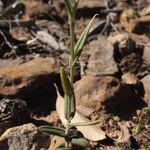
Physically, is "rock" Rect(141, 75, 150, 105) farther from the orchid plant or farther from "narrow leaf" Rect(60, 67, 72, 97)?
"narrow leaf" Rect(60, 67, 72, 97)

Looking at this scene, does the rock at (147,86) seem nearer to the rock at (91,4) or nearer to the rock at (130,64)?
the rock at (130,64)

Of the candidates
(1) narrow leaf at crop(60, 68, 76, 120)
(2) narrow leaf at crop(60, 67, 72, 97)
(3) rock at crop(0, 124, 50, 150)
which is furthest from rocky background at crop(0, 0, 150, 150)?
(2) narrow leaf at crop(60, 67, 72, 97)

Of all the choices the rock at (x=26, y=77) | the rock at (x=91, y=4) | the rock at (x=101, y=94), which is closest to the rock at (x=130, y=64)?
the rock at (x=101, y=94)

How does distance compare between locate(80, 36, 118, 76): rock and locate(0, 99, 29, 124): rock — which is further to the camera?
locate(80, 36, 118, 76): rock

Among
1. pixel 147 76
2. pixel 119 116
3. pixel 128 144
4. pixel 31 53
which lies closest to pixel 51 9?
pixel 31 53

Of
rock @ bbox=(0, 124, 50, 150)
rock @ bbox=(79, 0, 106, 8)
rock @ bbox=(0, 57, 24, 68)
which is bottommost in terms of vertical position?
rock @ bbox=(0, 124, 50, 150)

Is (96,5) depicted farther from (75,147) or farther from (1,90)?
(75,147)

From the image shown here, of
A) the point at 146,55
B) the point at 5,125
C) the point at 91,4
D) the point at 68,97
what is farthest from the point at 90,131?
the point at 91,4

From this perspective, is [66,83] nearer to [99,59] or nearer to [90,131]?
[90,131]
